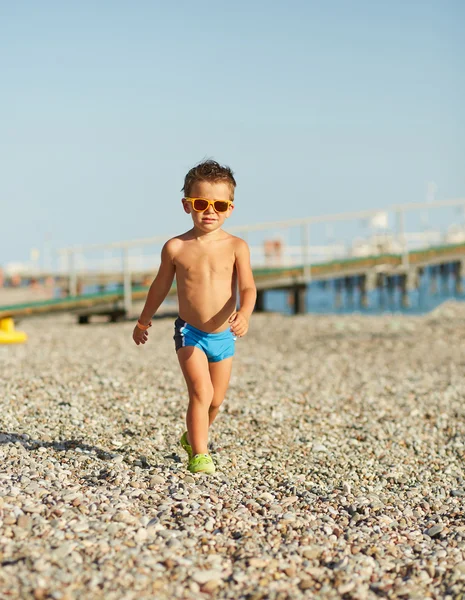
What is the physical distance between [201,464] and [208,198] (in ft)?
4.32

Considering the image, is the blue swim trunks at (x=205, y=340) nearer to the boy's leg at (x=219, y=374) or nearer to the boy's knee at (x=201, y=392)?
the boy's leg at (x=219, y=374)

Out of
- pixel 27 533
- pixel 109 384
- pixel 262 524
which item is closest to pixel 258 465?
pixel 262 524

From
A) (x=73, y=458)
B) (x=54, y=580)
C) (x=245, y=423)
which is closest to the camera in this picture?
(x=54, y=580)

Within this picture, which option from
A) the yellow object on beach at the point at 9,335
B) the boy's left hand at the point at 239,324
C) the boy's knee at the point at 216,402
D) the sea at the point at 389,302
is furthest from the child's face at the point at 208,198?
the sea at the point at 389,302

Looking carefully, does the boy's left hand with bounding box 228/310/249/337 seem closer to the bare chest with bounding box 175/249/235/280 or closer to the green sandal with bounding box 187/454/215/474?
the bare chest with bounding box 175/249/235/280

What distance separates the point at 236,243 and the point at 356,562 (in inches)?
61.3

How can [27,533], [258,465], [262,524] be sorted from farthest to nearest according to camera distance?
[258,465] < [262,524] < [27,533]

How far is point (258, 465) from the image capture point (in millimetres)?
4227

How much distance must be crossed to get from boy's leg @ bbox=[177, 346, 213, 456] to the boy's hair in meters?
0.78

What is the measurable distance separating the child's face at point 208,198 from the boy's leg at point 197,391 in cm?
60

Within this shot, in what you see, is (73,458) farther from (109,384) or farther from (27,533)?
(109,384)

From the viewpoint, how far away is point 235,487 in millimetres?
3717

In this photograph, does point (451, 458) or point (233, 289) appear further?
point (451, 458)

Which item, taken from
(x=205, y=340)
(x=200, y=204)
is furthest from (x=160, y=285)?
(x=200, y=204)
